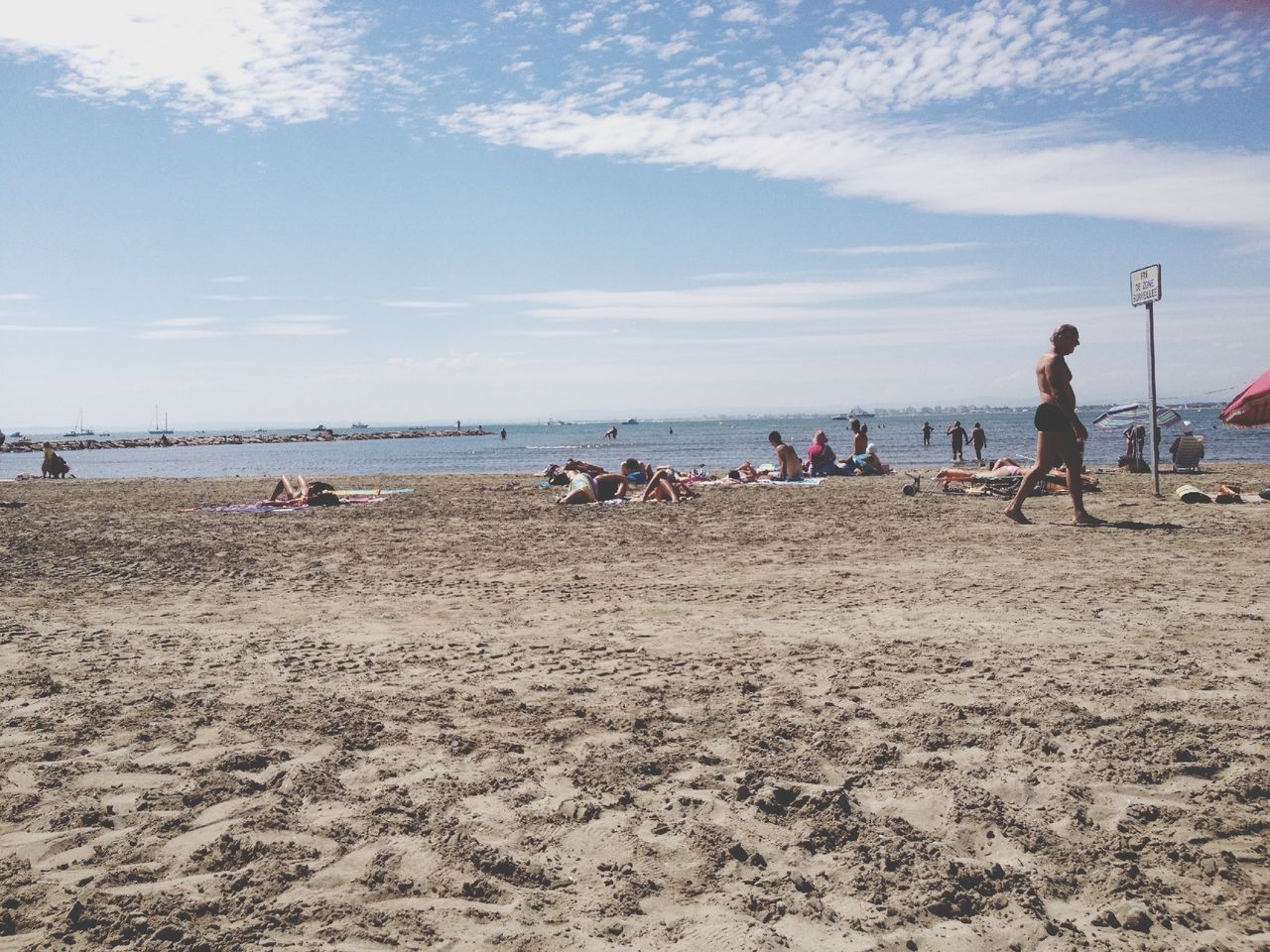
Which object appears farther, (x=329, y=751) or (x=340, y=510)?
(x=340, y=510)

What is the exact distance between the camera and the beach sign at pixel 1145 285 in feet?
41.5

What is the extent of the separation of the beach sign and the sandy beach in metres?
6.87

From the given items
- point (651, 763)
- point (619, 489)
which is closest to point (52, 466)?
point (619, 489)

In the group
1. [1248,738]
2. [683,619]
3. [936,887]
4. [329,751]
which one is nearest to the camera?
[936,887]

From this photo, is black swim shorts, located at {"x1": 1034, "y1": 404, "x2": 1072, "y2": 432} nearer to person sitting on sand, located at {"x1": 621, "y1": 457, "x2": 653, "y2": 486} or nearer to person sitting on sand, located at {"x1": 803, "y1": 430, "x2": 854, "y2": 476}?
person sitting on sand, located at {"x1": 621, "y1": 457, "x2": 653, "y2": 486}

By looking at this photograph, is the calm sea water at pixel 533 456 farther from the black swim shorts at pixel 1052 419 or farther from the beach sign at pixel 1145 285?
the black swim shorts at pixel 1052 419

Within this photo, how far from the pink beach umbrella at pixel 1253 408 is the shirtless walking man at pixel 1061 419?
3.06 metres

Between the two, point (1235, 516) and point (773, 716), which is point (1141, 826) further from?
point (1235, 516)

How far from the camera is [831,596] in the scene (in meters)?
6.41

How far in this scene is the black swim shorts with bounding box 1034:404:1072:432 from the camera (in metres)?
9.84

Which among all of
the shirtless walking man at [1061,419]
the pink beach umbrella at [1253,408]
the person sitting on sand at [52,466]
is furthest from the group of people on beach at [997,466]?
the person sitting on sand at [52,466]

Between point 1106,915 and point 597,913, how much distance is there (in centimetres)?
138

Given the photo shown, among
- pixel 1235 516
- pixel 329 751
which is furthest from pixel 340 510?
pixel 1235 516

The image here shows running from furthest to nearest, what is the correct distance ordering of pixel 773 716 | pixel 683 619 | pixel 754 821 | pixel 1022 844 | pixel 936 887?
pixel 683 619, pixel 773 716, pixel 754 821, pixel 1022 844, pixel 936 887
